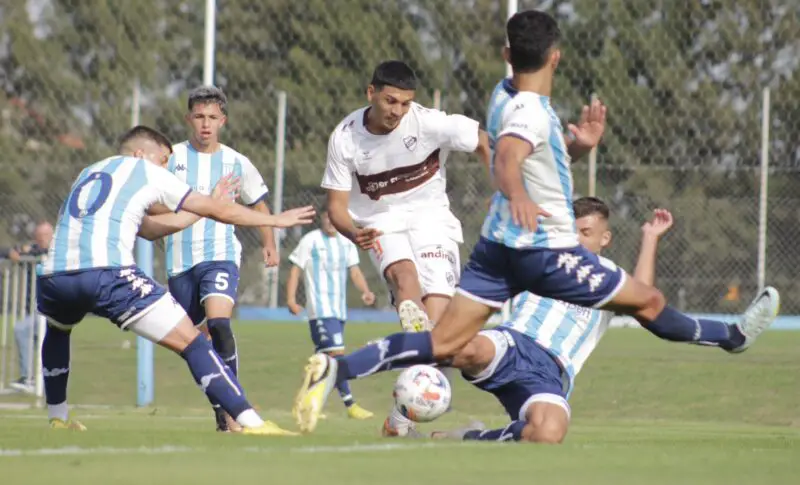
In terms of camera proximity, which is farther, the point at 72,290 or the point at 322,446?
the point at 72,290

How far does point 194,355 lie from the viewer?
7.86 metres

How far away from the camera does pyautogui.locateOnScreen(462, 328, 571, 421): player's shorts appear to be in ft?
25.6

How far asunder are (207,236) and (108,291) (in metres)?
2.79

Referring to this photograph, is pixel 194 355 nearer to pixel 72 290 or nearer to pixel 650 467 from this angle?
pixel 72 290

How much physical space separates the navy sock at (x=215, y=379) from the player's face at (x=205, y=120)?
313 cm

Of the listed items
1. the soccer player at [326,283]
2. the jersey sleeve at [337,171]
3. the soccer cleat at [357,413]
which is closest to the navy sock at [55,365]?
the jersey sleeve at [337,171]

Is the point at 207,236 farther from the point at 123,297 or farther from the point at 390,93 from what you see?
the point at 123,297

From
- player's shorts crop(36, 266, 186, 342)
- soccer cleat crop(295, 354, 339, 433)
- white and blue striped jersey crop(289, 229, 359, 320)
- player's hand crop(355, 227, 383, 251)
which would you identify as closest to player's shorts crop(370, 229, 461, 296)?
player's hand crop(355, 227, 383, 251)

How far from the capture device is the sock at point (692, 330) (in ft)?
24.8

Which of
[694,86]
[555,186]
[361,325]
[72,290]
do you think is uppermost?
[694,86]

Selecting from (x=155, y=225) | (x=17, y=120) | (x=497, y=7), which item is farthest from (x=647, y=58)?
(x=155, y=225)

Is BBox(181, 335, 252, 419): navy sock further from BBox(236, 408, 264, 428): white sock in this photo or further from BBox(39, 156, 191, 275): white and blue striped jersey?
BBox(39, 156, 191, 275): white and blue striped jersey

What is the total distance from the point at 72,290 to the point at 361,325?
15793 millimetres

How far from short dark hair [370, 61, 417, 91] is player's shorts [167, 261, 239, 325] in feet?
6.98
